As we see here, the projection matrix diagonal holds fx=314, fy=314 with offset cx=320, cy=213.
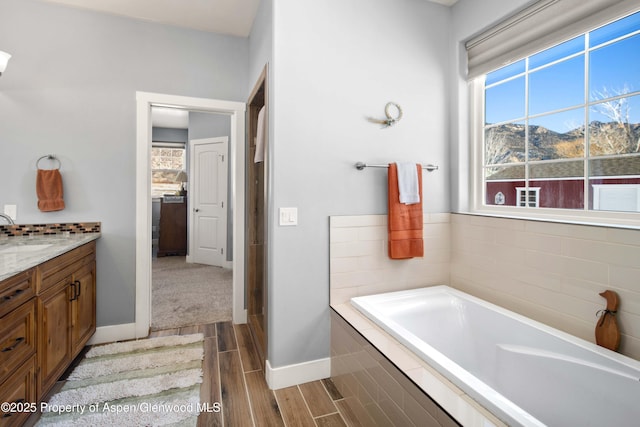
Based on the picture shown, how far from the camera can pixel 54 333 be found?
5.98ft

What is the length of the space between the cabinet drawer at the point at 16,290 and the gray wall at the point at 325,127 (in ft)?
3.97

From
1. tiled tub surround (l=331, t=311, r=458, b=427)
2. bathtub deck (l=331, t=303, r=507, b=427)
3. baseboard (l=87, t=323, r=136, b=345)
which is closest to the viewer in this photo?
bathtub deck (l=331, t=303, r=507, b=427)

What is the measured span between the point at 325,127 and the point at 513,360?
1711mm

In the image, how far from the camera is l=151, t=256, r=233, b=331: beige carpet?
3.08m

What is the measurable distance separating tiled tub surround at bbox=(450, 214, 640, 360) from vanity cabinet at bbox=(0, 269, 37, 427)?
102 inches

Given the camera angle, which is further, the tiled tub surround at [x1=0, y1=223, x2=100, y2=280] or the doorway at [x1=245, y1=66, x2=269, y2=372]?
the doorway at [x1=245, y1=66, x2=269, y2=372]

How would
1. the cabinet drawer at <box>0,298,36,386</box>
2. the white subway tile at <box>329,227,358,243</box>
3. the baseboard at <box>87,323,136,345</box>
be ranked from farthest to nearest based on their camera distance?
the baseboard at <box>87,323,136,345</box> < the white subway tile at <box>329,227,358,243</box> < the cabinet drawer at <box>0,298,36,386</box>

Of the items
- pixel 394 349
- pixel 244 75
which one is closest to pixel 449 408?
pixel 394 349

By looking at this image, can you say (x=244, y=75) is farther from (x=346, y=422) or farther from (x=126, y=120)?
(x=346, y=422)

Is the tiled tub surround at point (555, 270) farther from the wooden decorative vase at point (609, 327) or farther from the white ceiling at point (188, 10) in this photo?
the white ceiling at point (188, 10)

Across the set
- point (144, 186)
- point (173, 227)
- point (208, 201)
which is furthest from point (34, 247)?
point (173, 227)

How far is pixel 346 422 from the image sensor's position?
5.55ft

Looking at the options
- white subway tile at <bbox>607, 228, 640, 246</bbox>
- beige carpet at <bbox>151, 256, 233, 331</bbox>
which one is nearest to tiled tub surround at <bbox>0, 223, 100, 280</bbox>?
beige carpet at <bbox>151, 256, 233, 331</bbox>

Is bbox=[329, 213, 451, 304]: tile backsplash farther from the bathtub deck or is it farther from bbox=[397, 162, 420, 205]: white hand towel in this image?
the bathtub deck
